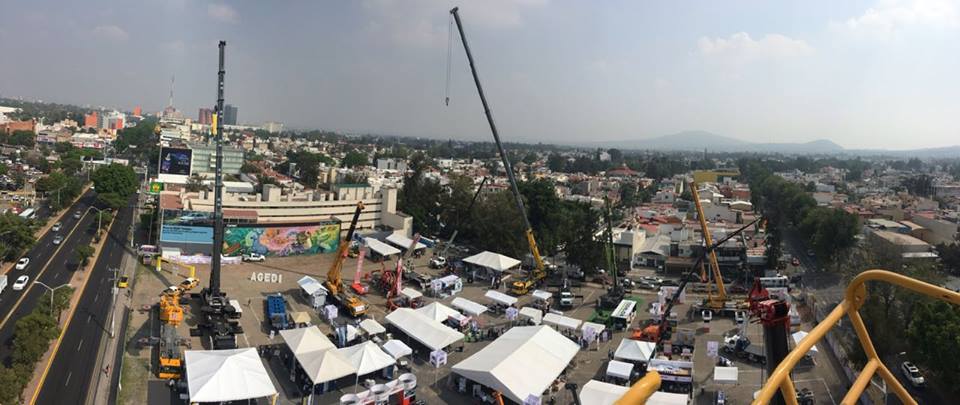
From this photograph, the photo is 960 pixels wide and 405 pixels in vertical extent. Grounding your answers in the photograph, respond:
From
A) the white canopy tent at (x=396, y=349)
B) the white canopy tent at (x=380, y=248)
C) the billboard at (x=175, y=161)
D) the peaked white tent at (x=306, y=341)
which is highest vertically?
the billboard at (x=175, y=161)

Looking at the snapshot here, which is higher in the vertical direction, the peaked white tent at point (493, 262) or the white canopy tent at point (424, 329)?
the peaked white tent at point (493, 262)

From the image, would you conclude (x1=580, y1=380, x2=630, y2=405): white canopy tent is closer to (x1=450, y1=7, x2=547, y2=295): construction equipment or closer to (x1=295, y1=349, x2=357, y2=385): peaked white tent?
(x1=295, y1=349, x2=357, y2=385): peaked white tent

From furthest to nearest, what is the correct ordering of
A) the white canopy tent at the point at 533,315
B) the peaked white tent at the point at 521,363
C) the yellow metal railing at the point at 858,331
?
the white canopy tent at the point at 533,315
the peaked white tent at the point at 521,363
the yellow metal railing at the point at 858,331

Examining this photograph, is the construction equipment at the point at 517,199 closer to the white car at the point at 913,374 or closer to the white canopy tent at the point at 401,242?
the white canopy tent at the point at 401,242

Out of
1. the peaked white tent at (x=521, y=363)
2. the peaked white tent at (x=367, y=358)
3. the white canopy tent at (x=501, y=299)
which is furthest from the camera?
the white canopy tent at (x=501, y=299)

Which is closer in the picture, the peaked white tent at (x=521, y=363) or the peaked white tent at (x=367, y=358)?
the peaked white tent at (x=521, y=363)

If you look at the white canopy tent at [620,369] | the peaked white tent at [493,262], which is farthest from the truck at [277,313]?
the white canopy tent at [620,369]

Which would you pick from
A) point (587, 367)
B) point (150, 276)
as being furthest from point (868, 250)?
point (150, 276)
